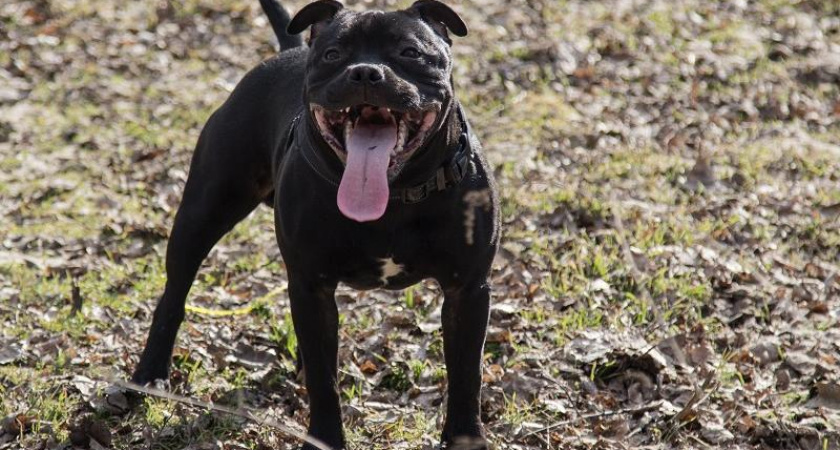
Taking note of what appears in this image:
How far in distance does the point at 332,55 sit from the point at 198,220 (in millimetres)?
1349

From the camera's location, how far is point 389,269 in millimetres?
4312

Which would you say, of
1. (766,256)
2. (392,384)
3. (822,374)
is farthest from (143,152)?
(822,374)

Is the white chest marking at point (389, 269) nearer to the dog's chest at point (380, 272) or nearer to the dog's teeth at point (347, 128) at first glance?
the dog's chest at point (380, 272)

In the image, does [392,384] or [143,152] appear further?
[143,152]

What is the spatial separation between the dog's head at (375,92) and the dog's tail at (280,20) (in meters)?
1.40

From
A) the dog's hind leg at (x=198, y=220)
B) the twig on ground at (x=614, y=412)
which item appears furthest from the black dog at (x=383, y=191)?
the dog's hind leg at (x=198, y=220)

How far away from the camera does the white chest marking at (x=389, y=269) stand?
14.0ft

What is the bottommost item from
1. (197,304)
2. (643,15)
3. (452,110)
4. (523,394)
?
(643,15)

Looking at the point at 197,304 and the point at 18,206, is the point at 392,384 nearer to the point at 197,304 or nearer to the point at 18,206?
the point at 197,304

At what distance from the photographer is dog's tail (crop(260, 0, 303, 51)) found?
579 centimetres

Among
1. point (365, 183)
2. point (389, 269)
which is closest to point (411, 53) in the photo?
point (365, 183)

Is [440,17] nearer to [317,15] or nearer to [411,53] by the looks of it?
[411,53]

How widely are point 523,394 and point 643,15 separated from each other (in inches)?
269

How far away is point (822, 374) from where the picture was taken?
17.1 feet
